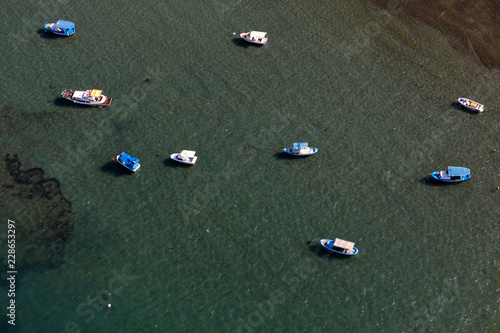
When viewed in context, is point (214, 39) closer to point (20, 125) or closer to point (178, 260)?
point (20, 125)

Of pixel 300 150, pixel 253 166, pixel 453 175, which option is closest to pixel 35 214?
pixel 253 166

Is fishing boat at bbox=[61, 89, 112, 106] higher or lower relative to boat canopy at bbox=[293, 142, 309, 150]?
lower

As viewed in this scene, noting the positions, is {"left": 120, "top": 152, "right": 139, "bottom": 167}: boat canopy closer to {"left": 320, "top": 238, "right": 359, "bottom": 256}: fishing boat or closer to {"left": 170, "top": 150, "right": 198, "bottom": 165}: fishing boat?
{"left": 170, "top": 150, "right": 198, "bottom": 165}: fishing boat

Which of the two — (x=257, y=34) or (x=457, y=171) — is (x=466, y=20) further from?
(x=257, y=34)

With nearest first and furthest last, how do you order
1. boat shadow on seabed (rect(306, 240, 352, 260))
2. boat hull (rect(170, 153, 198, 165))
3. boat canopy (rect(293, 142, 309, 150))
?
1. boat shadow on seabed (rect(306, 240, 352, 260))
2. boat hull (rect(170, 153, 198, 165))
3. boat canopy (rect(293, 142, 309, 150))

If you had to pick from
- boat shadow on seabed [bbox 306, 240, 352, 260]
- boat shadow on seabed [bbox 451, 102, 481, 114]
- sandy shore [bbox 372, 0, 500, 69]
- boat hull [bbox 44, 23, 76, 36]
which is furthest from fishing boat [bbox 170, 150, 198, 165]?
sandy shore [bbox 372, 0, 500, 69]

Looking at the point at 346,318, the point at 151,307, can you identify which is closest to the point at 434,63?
the point at 346,318
